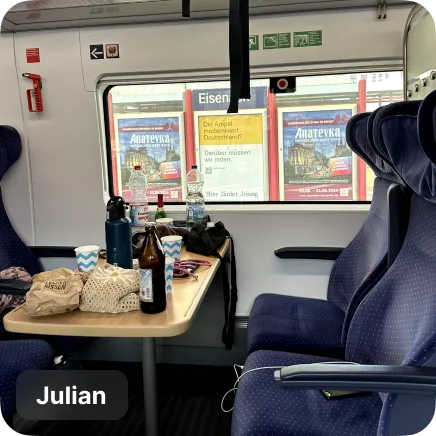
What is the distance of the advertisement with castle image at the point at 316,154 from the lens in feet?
9.82

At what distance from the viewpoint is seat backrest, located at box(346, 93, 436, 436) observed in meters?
1.26

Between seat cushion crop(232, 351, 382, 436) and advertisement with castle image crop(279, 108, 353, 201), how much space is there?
5.12ft

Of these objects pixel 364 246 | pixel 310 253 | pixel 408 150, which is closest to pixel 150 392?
pixel 364 246

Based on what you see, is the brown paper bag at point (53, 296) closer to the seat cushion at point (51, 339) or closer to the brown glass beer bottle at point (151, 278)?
the brown glass beer bottle at point (151, 278)

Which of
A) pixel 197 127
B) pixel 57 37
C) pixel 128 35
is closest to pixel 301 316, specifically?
pixel 197 127

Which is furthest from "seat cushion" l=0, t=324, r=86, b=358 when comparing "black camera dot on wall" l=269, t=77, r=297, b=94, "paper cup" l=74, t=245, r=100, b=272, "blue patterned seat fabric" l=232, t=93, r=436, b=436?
"black camera dot on wall" l=269, t=77, r=297, b=94

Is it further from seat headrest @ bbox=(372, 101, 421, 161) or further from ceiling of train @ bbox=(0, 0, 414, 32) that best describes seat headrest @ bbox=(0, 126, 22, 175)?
seat headrest @ bbox=(372, 101, 421, 161)

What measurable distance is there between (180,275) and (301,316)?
2.32 ft

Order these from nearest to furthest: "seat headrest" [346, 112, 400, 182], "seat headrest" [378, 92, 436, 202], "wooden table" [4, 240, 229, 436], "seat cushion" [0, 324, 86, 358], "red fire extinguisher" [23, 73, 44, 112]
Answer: "seat headrest" [378, 92, 436, 202], "wooden table" [4, 240, 229, 436], "seat headrest" [346, 112, 400, 182], "seat cushion" [0, 324, 86, 358], "red fire extinguisher" [23, 73, 44, 112]

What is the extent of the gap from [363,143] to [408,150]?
578 mm

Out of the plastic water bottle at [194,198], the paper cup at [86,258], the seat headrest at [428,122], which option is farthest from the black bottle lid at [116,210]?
the seat headrest at [428,122]

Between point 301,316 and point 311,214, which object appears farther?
point 311,214

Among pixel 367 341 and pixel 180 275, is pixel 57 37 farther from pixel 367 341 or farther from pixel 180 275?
pixel 367 341

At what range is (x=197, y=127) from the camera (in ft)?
10.4
